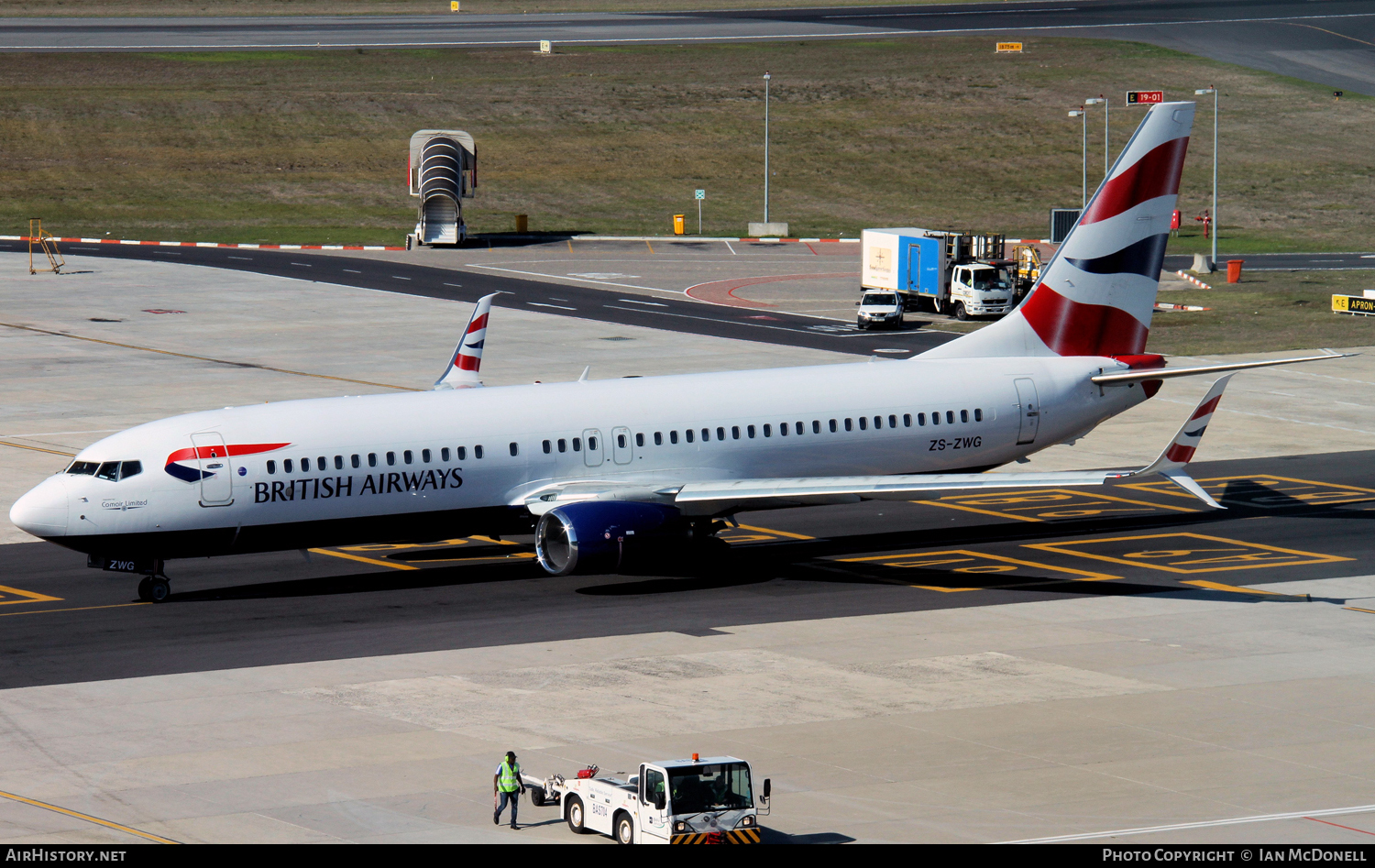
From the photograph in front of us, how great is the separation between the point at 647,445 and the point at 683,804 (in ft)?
67.5

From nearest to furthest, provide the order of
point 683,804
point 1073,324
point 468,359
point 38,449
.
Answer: point 683,804, point 1073,324, point 468,359, point 38,449

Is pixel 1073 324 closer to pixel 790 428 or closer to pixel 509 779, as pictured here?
pixel 790 428

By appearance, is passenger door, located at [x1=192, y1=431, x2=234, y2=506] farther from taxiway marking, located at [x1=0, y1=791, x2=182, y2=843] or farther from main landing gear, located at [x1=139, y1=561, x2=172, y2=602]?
taxiway marking, located at [x1=0, y1=791, x2=182, y2=843]

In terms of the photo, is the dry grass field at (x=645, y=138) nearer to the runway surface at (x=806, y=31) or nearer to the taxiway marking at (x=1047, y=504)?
the runway surface at (x=806, y=31)

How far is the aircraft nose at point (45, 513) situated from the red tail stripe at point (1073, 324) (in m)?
26.4

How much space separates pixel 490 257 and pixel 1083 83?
71.6m

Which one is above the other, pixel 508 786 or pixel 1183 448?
pixel 1183 448

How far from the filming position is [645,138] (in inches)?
6265

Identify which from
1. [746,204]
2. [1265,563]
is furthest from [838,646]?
[746,204]

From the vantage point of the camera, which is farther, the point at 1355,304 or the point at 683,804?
the point at 1355,304

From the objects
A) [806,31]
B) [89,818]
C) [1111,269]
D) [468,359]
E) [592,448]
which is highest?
[806,31]

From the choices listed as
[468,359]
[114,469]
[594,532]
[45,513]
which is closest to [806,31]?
[468,359]

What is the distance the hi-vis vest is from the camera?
84.5ft
